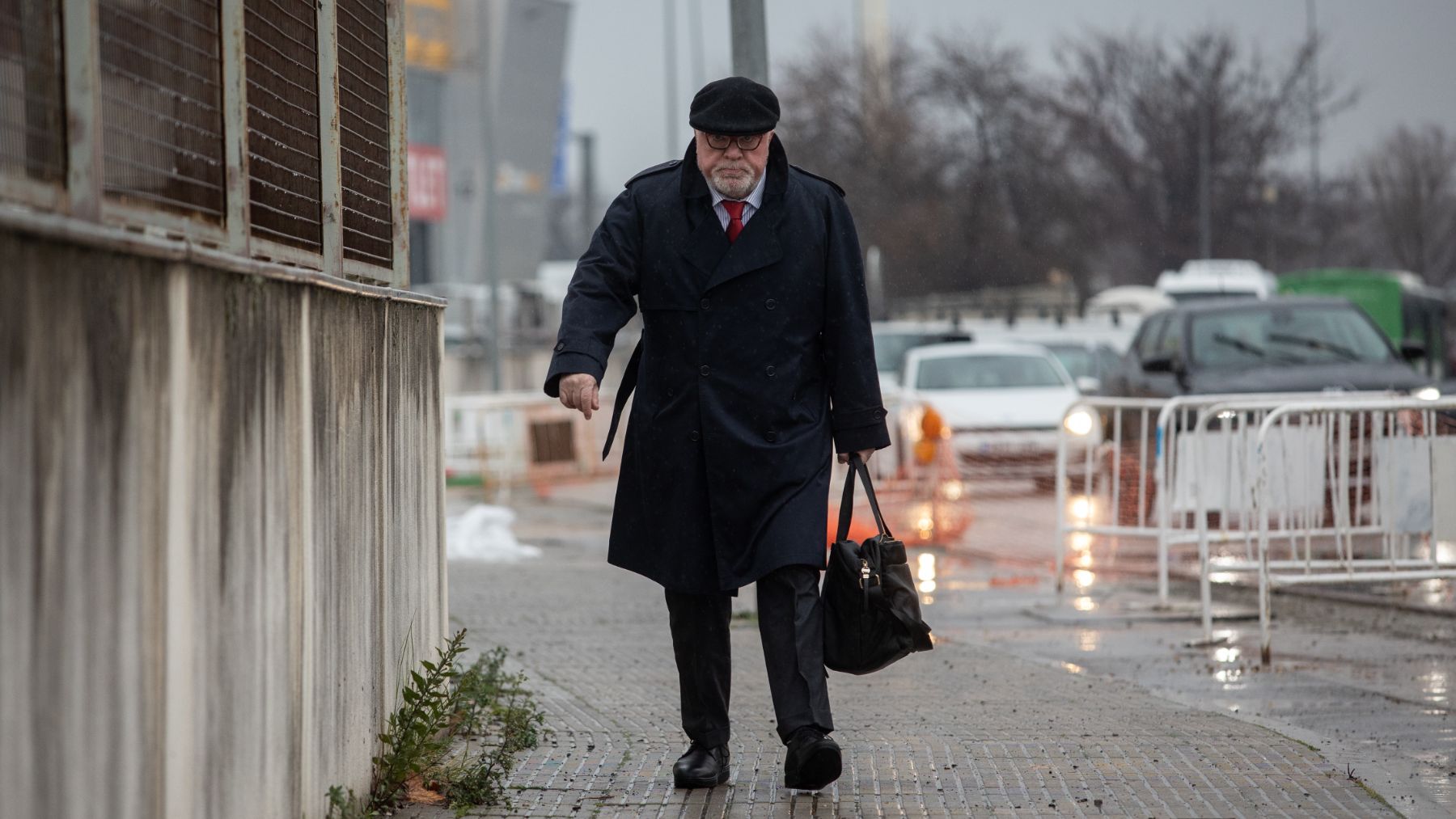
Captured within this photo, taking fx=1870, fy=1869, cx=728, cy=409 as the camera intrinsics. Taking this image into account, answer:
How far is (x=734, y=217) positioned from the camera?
502 cm

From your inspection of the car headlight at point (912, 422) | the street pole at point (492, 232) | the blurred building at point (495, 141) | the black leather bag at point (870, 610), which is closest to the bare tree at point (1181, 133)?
the blurred building at point (495, 141)

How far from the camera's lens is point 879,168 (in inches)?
2186

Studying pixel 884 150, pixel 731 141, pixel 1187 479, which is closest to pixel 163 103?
pixel 731 141

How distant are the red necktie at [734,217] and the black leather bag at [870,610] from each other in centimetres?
73

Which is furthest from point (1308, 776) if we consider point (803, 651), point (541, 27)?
point (541, 27)

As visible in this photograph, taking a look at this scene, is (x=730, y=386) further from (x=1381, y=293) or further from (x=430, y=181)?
(x=430, y=181)

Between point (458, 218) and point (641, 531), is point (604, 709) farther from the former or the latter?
point (458, 218)

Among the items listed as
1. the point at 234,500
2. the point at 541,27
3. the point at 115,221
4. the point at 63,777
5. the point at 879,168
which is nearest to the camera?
the point at 63,777

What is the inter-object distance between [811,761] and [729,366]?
3.40ft

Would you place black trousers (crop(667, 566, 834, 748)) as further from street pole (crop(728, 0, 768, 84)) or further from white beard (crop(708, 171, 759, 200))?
street pole (crop(728, 0, 768, 84))

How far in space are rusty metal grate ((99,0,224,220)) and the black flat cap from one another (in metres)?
1.51

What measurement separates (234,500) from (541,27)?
155 feet

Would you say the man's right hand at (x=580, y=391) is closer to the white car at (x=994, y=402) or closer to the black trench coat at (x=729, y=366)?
the black trench coat at (x=729, y=366)

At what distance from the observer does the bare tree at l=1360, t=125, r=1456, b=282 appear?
233 ft
